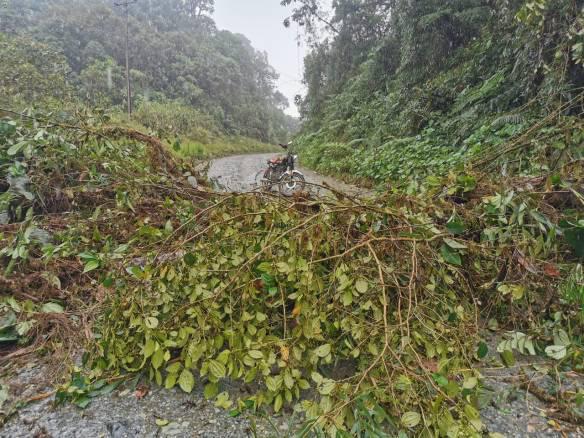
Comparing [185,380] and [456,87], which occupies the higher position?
[456,87]

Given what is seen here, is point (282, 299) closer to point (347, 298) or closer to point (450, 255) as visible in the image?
point (347, 298)

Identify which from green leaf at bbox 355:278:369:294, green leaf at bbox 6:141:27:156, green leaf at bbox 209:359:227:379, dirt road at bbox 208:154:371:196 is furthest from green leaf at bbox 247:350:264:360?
green leaf at bbox 6:141:27:156

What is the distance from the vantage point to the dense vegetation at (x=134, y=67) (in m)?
17.8

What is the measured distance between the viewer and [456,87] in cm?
797

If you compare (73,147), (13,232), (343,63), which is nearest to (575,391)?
(13,232)

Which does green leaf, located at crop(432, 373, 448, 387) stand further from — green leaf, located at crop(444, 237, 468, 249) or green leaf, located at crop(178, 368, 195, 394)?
green leaf, located at crop(178, 368, 195, 394)

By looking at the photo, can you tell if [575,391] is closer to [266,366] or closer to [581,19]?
[266,366]

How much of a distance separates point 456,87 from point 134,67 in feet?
102

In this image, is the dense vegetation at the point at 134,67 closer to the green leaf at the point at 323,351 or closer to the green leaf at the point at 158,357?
the green leaf at the point at 158,357

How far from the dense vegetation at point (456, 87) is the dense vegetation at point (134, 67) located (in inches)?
426

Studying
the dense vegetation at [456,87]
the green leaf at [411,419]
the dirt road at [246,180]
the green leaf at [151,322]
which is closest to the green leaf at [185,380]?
the green leaf at [151,322]

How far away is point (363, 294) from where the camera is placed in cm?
145

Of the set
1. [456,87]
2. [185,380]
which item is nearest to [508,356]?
[185,380]

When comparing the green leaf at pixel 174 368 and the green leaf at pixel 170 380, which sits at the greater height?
the green leaf at pixel 174 368
